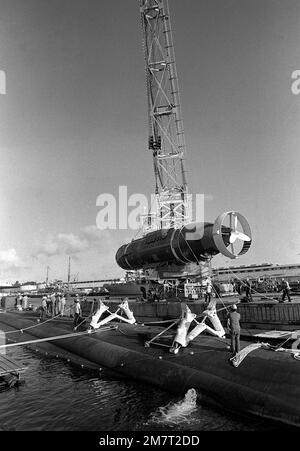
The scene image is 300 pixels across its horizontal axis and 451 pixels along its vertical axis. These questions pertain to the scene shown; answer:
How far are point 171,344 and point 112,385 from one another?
2958mm

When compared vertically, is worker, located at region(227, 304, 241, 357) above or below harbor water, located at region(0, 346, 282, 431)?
above

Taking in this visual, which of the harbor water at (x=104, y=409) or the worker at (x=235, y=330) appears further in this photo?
the worker at (x=235, y=330)

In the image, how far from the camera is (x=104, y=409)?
11.2 metres

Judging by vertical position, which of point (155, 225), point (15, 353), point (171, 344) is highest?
point (155, 225)

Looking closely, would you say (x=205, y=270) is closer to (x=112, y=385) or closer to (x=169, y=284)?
(x=169, y=284)

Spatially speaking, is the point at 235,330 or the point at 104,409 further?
the point at 235,330

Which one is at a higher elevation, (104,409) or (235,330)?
(235,330)

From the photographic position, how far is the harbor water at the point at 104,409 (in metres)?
9.70

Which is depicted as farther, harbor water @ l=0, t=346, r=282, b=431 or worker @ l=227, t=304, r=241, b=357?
worker @ l=227, t=304, r=241, b=357

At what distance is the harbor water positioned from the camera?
970 centimetres

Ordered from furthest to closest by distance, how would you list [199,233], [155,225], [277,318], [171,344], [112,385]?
[155,225], [199,233], [277,318], [171,344], [112,385]

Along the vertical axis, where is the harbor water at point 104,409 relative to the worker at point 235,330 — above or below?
below
